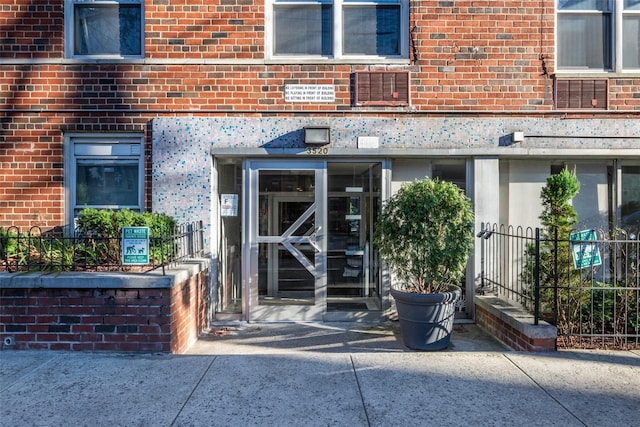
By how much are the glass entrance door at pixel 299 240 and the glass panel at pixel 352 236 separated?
1 cm

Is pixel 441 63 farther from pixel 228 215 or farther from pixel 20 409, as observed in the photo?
pixel 20 409

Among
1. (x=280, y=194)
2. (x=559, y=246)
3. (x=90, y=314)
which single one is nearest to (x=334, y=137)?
(x=280, y=194)

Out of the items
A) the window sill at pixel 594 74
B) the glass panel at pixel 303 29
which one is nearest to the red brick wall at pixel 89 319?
the glass panel at pixel 303 29

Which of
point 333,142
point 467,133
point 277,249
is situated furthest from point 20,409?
point 467,133

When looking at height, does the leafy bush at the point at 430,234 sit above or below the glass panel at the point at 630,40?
below

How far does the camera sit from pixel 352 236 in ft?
22.1

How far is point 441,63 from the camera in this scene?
20.9 feet

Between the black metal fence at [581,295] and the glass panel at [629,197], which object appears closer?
the black metal fence at [581,295]

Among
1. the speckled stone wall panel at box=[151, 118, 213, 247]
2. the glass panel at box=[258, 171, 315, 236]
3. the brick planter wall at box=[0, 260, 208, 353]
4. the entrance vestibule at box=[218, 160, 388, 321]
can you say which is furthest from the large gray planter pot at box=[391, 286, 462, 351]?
the speckled stone wall panel at box=[151, 118, 213, 247]

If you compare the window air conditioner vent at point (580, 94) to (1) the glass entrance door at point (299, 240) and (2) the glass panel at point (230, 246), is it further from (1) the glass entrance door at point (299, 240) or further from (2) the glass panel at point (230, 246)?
(2) the glass panel at point (230, 246)

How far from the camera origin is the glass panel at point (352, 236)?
6637 millimetres

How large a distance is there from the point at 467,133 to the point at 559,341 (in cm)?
296

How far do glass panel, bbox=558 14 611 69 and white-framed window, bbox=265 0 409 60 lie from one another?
241 cm

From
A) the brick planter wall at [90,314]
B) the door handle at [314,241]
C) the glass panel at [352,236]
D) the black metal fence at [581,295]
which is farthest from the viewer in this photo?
the glass panel at [352,236]
